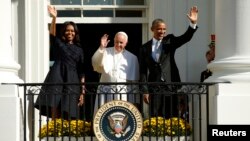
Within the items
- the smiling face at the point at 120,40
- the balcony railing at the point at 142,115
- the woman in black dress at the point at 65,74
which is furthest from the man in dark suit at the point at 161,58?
the woman in black dress at the point at 65,74

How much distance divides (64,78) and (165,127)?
5.70 ft

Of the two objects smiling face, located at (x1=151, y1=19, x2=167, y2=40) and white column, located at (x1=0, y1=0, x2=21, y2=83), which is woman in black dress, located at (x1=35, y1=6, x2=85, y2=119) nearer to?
white column, located at (x1=0, y1=0, x2=21, y2=83)

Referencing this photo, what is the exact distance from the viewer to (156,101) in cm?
1318

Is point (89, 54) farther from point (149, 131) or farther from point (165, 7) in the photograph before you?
point (149, 131)

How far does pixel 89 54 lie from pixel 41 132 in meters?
3.74

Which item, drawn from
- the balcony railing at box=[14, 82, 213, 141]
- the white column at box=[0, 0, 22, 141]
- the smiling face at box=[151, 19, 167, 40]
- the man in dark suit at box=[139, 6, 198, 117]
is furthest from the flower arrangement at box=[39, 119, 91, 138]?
the smiling face at box=[151, 19, 167, 40]

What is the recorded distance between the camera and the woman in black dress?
13.2 m

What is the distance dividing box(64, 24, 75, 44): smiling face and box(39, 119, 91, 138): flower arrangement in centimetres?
126

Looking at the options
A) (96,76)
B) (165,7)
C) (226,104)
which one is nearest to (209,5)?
(165,7)

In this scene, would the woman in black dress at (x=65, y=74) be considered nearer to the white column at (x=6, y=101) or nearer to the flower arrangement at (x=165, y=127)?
the white column at (x=6, y=101)

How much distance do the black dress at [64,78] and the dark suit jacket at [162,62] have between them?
0.94 metres

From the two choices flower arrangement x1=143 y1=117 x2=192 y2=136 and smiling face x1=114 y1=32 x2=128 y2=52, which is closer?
flower arrangement x1=143 y1=117 x2=192 y2=136

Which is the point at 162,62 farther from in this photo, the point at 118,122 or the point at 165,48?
the point at 118,122

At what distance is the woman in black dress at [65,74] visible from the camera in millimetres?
13219
